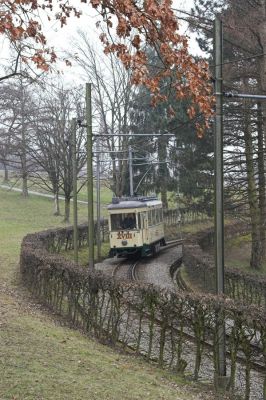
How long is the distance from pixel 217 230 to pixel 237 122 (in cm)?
1630

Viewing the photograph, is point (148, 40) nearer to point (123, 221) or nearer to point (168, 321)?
point (168, 321)

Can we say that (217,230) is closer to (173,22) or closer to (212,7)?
(173,22)

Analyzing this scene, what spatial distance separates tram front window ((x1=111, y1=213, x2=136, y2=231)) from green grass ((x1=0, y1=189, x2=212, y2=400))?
13938 mm

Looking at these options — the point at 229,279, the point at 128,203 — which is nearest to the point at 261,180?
the point at 128,203

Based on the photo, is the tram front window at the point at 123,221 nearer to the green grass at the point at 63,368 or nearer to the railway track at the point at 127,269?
the railway track at the point at 127,269

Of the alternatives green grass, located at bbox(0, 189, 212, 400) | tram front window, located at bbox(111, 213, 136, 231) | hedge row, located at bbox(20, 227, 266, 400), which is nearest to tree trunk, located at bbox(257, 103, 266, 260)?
tram front window, located at bbox(111, 213, 136, 231)

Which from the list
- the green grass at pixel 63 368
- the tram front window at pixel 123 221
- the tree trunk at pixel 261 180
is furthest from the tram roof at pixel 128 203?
the green grass at pixel 63 368

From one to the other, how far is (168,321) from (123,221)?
59.2 ft

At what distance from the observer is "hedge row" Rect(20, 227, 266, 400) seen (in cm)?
841

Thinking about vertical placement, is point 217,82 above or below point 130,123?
below

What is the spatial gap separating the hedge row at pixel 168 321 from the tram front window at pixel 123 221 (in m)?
13.7

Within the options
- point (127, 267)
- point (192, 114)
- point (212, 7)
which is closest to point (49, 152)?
point (127, 267)

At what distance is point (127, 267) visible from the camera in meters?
26.7

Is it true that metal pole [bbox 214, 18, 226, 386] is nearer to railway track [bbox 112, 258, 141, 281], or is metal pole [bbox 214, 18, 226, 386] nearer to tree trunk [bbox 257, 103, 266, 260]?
railway track [bbox 112, 258, 141, 281]
